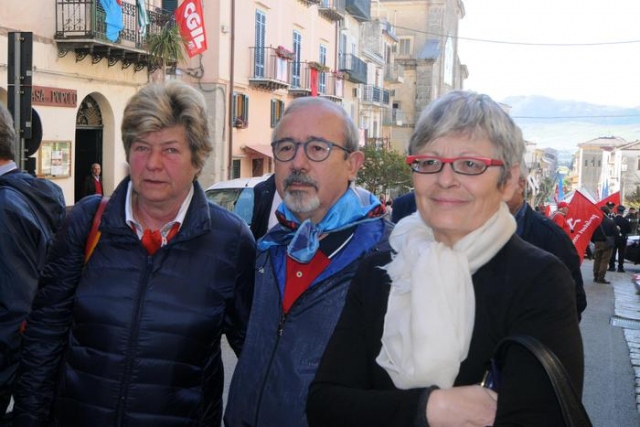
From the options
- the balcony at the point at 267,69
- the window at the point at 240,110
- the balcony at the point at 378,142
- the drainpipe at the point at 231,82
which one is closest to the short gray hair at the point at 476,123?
the drainpipe at the point at 231,82

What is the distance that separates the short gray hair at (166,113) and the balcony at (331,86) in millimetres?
29827

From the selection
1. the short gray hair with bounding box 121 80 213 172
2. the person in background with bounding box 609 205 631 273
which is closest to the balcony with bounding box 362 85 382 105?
the person in background with bounding box 609 205 631 273

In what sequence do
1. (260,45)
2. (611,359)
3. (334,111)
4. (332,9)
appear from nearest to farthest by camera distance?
1. (334,111)
2. (611,359)
3. (260,45)
4. (332,9)

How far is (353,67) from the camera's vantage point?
36906mm

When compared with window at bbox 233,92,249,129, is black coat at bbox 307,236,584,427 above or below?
below

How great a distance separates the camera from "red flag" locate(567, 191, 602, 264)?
11.1 metres

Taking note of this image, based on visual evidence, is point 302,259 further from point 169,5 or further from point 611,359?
point 169,5

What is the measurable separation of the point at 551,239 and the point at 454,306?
288 centimetres

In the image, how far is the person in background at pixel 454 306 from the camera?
163 cm

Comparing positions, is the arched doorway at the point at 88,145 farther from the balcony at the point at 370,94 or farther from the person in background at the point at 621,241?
the balcony at the point at 370,94

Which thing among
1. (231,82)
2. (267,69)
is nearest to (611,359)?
(231,82)

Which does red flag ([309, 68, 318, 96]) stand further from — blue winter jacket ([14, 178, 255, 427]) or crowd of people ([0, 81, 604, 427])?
blue winter jacket ([14, 178, 255, 427])

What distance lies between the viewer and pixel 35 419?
2559 mm

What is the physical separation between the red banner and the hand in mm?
18054
